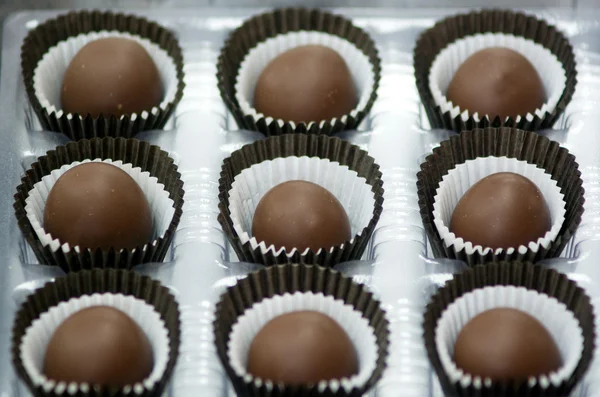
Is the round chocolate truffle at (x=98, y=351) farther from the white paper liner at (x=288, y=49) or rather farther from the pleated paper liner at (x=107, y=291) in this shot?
the white paper liner at (x=288, y=49)

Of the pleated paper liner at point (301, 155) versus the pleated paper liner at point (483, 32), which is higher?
the pleated paper liner at point (483, 32)

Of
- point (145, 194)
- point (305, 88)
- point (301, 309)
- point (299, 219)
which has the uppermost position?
point (305, 88)

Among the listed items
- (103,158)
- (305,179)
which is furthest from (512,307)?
(103,158)

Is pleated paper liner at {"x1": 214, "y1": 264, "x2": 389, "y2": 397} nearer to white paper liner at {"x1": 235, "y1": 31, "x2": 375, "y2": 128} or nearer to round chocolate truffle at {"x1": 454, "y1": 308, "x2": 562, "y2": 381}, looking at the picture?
round chocolate truffle at {"x1": 454, "y1": 308, "x2": 562, "y2": 381}

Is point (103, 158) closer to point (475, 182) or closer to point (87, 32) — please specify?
point (87, 32)

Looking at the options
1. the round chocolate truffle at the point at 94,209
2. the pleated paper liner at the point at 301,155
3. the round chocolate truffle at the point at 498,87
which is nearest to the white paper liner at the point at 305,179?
the pleated paper liner at the point at 301,155

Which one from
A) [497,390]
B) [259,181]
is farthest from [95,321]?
[497,390]
